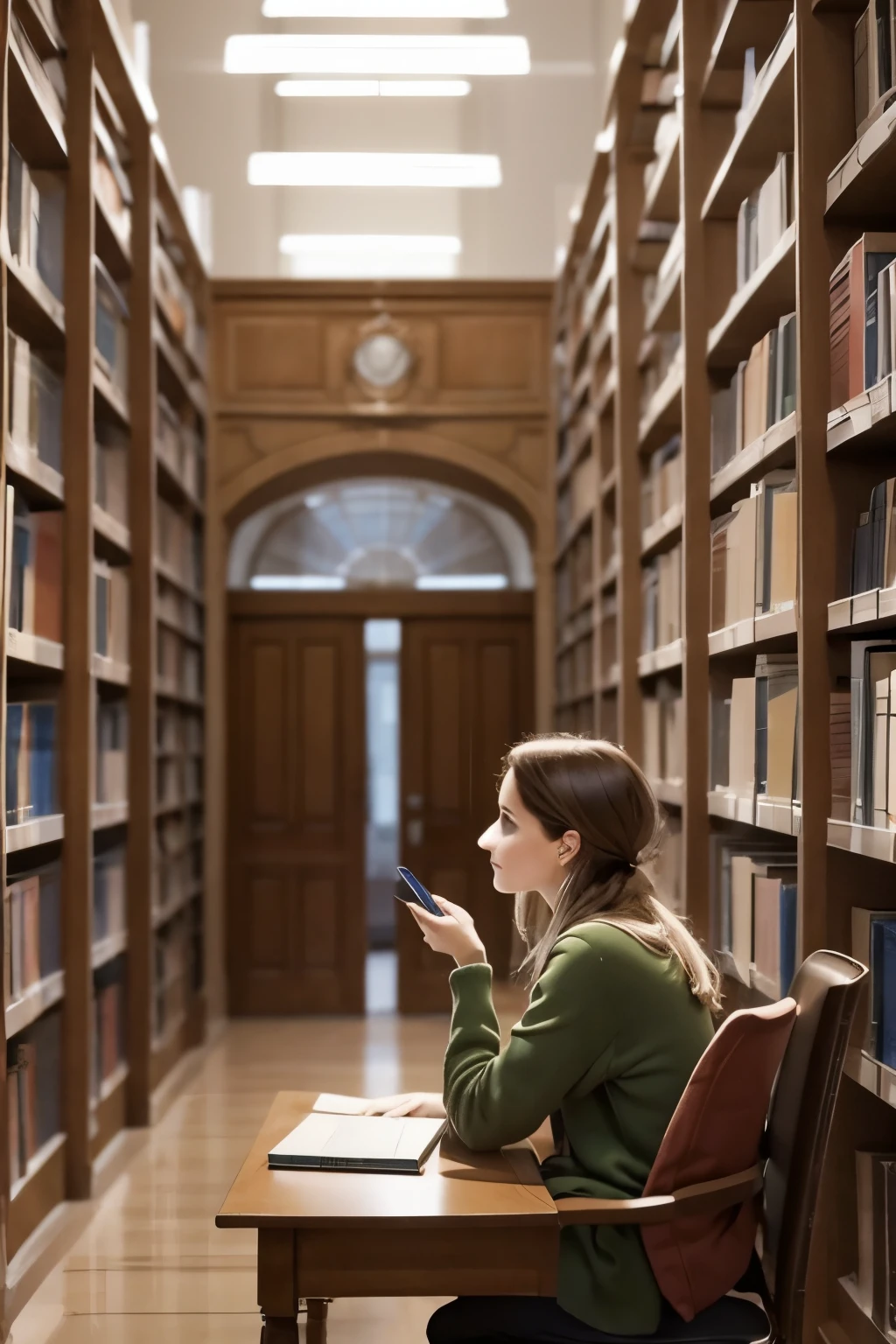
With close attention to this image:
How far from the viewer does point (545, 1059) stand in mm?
1689

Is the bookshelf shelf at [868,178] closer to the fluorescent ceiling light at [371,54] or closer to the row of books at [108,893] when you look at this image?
the row of books at [108,893]

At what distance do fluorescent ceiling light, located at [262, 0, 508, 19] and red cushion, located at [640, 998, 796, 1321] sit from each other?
16.7 feet

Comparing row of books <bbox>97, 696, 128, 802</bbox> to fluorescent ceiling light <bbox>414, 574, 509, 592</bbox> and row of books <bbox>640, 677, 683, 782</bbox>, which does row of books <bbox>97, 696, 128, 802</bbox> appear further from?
fluorescent ceiling light <bbox>414, 574, 509, 592</bbox>

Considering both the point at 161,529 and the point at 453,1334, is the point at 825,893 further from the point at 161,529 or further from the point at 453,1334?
the point at 161,529

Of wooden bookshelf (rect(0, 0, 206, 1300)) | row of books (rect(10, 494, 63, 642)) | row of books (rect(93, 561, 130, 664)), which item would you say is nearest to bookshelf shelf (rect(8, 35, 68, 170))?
wooden bookshelf (rect(0, 0, 206, 1300))

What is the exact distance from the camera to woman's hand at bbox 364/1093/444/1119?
1988 mm

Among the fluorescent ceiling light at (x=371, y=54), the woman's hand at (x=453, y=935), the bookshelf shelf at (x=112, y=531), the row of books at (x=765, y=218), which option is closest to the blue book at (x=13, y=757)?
the bookshelf shelf at (x=112, y=531)

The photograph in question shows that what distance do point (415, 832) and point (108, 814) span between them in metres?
3.06

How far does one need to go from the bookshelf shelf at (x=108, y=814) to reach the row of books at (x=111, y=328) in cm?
148

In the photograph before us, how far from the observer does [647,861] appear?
1.98 m

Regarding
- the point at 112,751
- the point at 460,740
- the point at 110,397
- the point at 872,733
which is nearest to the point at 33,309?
the point at 110,397

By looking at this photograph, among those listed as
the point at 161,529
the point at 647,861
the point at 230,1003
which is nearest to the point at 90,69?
the point at 161,529

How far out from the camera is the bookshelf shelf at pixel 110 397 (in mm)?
4305

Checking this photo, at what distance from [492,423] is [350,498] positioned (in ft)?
3.50
